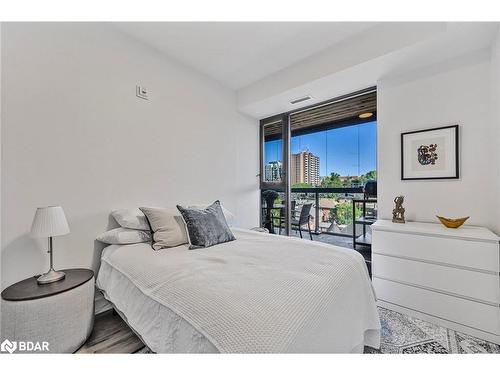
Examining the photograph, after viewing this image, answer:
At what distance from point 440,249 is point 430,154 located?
96cm

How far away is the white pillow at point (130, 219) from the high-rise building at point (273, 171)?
7.18 feet

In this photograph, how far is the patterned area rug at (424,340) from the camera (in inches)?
57.8

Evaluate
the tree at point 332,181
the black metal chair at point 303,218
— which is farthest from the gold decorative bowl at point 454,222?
the black metal chair at point 303,218

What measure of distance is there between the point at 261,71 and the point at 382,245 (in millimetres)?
2413

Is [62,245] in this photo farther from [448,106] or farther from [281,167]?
[448,106]

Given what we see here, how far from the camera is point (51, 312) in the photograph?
4.13 feet

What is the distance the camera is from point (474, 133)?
1.95 metres

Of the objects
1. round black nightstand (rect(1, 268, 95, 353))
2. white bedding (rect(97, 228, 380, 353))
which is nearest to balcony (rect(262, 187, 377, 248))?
white bedding (rect(97, 228, 380, 353))

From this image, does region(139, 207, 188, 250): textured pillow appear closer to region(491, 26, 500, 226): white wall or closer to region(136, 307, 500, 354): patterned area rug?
region(136, 307, 500, 354): patterned area rug

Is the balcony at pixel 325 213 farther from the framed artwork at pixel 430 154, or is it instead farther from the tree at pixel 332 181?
the framed artwork at pixel 430 154

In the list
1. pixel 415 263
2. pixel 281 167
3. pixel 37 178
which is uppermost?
pixel 281 167

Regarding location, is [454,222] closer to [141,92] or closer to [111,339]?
[111,339]

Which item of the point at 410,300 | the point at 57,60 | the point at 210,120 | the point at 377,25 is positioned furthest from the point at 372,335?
the point at 57,60

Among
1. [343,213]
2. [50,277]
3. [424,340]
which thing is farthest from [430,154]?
[50,277]
